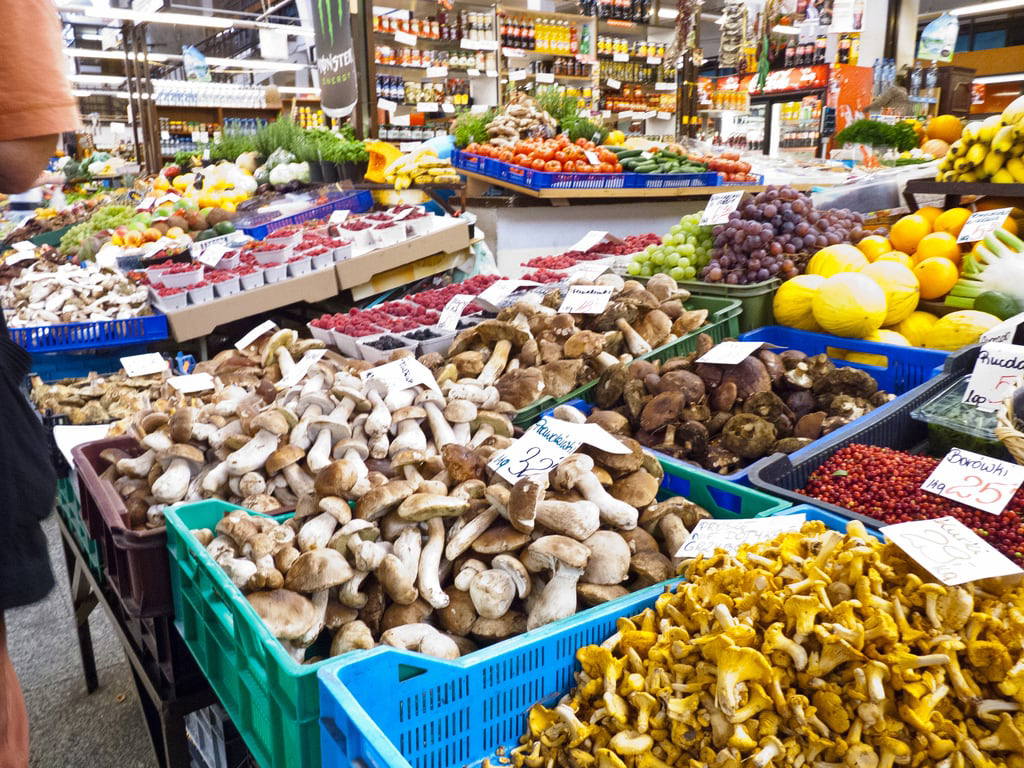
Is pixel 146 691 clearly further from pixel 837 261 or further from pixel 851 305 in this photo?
pixel 837 261

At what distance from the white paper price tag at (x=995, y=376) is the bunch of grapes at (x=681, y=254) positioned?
141cm

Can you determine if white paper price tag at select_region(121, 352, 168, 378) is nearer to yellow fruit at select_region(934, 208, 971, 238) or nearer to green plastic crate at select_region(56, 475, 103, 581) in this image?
Answer: green plastic crate at select_region(56, 475, 103, 581)

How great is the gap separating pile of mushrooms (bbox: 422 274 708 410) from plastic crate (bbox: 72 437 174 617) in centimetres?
93

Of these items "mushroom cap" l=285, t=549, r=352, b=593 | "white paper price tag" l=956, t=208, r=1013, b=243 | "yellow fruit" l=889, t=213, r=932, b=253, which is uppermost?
"white paper price tag" l=956, t=208, r=1013, b=243

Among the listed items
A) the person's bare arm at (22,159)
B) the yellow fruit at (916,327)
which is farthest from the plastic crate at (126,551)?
the yellow fruit at (916,327)

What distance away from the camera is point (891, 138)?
607 cm

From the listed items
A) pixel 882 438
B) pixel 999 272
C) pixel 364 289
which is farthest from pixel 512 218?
pixel 882 438

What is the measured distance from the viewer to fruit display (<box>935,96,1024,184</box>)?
2820 mm

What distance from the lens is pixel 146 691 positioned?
1.76 metres

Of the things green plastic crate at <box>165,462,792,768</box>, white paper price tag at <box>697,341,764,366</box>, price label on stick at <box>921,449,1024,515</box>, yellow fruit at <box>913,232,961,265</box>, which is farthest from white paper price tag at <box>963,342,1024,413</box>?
yellow fruit at <box>913,232,961,265</box>

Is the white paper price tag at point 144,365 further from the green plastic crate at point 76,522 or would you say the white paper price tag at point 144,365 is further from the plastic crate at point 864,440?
the plastic crate at point 864,440

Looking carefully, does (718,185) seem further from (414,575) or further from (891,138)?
(414,575)

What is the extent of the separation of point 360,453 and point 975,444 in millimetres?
1407

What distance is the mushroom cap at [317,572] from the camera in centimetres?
123
